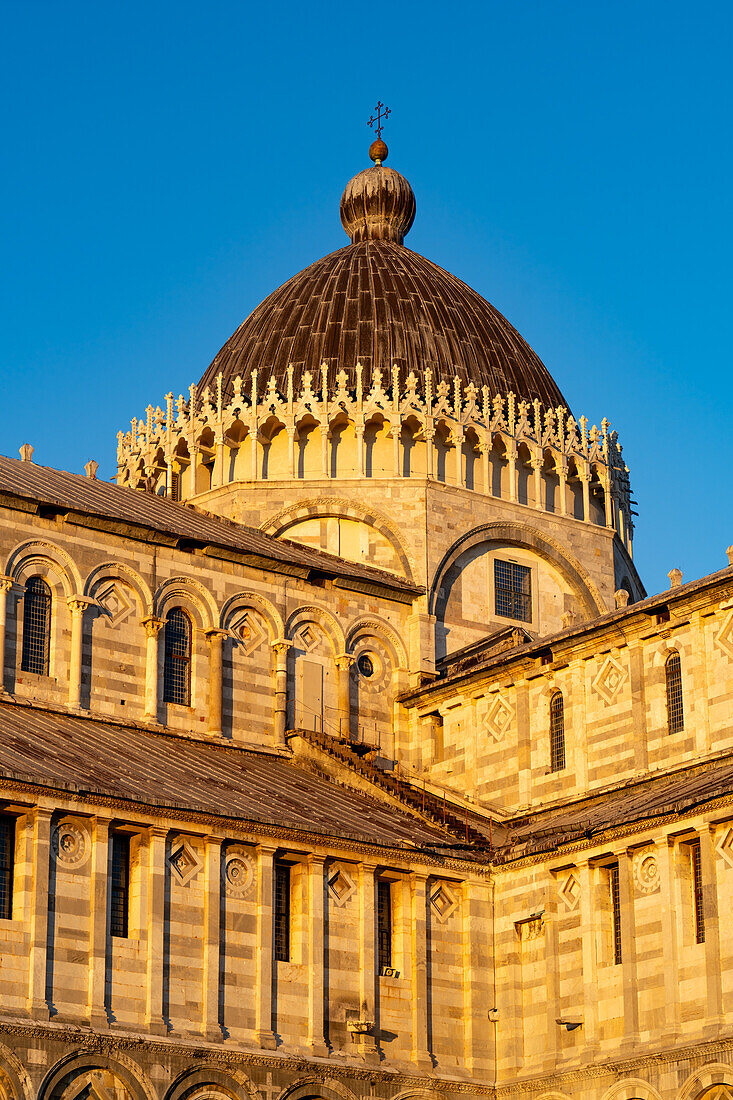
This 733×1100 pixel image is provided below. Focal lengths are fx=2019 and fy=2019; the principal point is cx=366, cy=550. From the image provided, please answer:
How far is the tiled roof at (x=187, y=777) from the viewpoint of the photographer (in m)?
48.2

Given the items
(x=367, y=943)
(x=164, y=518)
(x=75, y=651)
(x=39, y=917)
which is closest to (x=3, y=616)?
(x=75, y=651)

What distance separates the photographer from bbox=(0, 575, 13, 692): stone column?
178 ft

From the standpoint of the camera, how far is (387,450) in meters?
68.2

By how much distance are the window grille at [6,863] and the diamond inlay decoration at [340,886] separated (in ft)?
29.0

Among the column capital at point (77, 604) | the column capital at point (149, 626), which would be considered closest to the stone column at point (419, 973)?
the column capital at point (149, 626)

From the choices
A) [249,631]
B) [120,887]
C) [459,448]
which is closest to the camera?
[120,887]

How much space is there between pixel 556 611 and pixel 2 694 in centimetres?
2221

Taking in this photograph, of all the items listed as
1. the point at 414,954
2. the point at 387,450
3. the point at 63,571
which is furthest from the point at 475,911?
the point at 387,450

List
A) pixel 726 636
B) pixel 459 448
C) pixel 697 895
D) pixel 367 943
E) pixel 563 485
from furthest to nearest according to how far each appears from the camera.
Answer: pixel 563 485 → pixel 459 448 → pixel 726 636 → pixel 367 943 → pixel 697 895

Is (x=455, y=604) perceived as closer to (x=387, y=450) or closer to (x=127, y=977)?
(x=387, y=450)

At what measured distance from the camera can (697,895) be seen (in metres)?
49.2

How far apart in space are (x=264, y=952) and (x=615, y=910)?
910 centimetres

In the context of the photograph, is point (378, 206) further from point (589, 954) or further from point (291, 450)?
point (589, 954)

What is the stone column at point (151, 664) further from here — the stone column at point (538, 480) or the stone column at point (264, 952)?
the stone column at point (538, 480)
